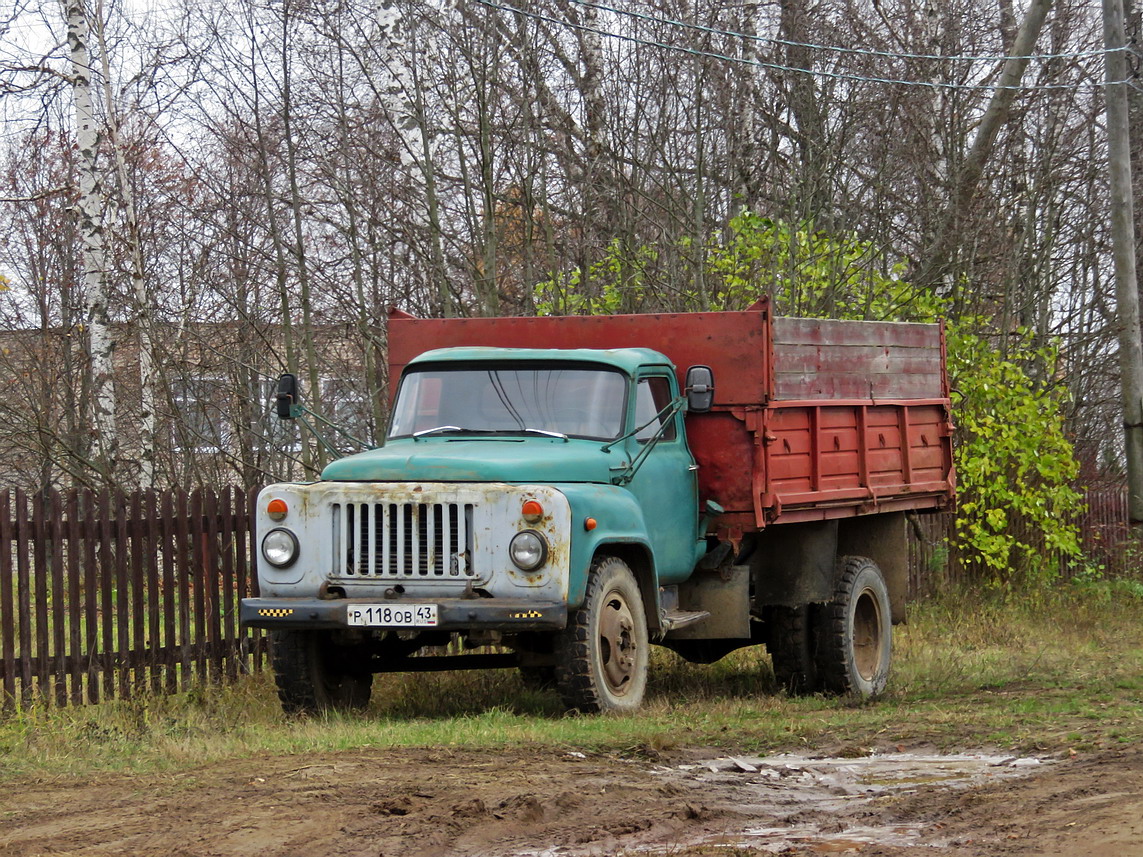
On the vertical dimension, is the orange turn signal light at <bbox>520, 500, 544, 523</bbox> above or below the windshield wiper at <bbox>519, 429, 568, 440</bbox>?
below

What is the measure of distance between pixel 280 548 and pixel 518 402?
6.00 feet

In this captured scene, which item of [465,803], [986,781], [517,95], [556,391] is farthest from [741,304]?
[465,803]

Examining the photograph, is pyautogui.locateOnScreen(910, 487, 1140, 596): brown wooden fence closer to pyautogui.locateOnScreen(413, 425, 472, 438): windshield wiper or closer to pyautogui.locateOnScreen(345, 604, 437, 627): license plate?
pyautogui.locateOnScreen(413, 425, 472, 438): windshield wiper

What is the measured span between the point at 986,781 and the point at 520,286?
50.5ft

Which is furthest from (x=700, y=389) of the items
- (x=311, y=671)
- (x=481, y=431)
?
(x=311, y=671)

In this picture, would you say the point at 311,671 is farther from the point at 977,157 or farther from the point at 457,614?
the point at 977,157

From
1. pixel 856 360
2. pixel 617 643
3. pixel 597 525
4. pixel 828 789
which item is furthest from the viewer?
pixel 856 360

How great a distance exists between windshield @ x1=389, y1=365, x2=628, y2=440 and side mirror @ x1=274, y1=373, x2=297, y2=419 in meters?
0.71

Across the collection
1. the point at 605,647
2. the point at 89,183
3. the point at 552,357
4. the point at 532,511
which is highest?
the point at 89,183

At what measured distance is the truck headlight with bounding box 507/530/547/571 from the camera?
8781mm

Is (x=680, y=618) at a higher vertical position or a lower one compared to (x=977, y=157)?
lower

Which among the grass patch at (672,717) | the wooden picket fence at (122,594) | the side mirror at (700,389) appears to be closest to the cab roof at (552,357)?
the side mirror at (700,389)

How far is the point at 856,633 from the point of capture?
12.3 meters

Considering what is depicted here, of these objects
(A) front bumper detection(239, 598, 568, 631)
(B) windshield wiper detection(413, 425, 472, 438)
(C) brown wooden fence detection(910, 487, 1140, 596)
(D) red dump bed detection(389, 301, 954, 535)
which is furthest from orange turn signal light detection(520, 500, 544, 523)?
(C) brown wooden fence detection(910, 487, 1140, 596)
